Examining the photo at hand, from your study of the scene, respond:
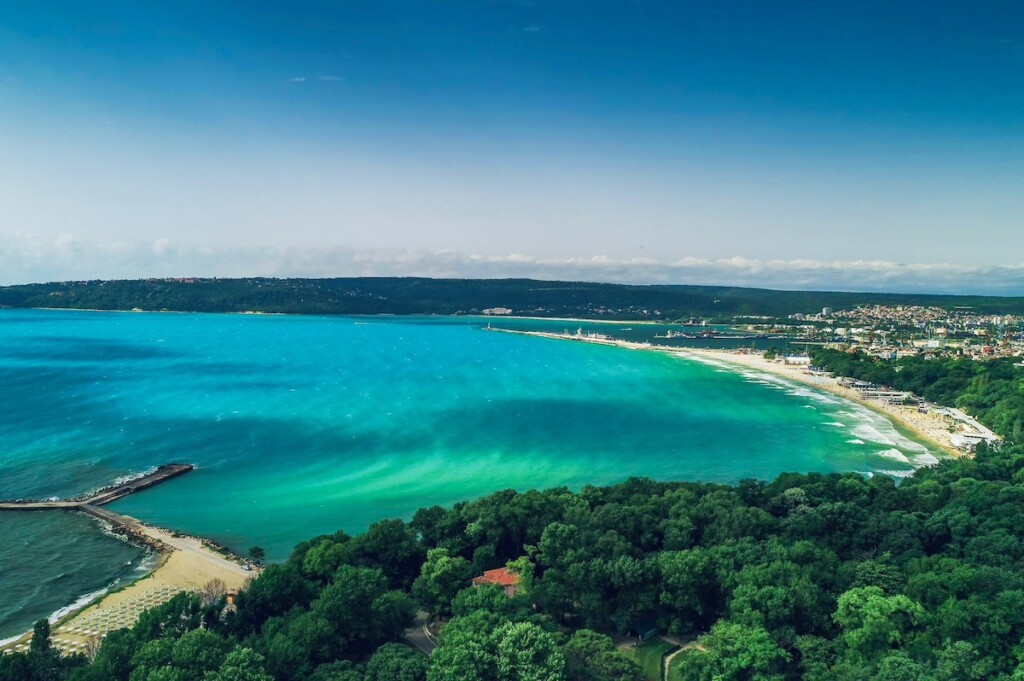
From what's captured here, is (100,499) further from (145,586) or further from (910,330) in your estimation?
(910,330)

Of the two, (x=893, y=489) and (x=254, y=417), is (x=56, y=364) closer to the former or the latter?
(x=254, y=417)

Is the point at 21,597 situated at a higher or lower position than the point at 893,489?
lower

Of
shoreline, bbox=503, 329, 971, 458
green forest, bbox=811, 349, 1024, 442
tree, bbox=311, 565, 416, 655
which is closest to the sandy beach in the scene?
shoreline, bbox=503, 329, 971, 458

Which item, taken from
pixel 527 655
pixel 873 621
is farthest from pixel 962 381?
pixel 527 655

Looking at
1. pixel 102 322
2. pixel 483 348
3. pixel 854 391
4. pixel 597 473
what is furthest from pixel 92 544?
pixel 102 322

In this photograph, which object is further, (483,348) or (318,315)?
(318,315)

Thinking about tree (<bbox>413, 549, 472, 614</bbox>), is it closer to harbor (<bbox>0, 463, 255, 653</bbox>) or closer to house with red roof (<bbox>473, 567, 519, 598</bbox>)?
house with red roof (<bbox>473, 567, 519, 598</bbox>)

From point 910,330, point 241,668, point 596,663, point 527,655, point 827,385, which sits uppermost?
point 910,330
